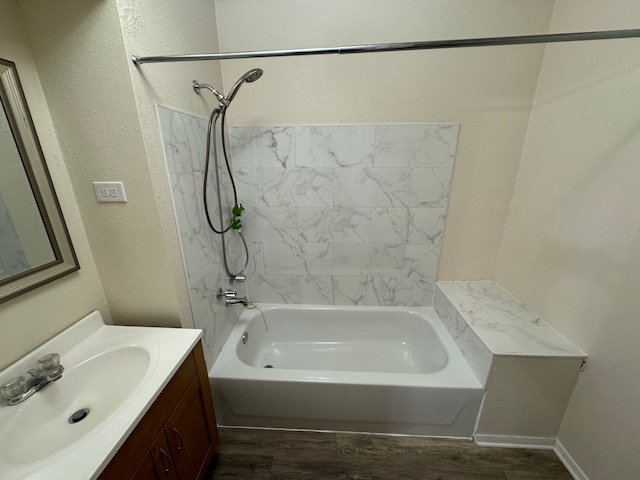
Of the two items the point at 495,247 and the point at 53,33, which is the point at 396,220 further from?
the point at 53,33

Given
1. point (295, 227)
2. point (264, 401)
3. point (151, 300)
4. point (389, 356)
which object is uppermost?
point (295, 227)

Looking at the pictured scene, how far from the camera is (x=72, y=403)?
0.91 m

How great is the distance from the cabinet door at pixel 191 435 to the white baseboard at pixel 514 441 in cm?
145

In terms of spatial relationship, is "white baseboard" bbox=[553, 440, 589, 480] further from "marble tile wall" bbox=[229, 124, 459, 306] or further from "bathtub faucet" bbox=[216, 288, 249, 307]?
"bathtub faucet" bbox=[216, 288, 249, 307]

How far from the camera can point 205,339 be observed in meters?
1.41

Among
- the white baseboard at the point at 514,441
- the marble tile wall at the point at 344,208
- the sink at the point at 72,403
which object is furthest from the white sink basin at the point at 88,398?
the white baseboard at the point at 514,441

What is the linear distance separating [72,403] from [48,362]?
0.18m

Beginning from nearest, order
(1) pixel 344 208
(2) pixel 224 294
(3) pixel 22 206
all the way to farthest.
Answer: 1. (3) pixel 22 206
2. (2) pixel 224 294
3. (1) pixel 344 208

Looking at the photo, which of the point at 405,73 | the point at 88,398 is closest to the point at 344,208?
the point at 405,73

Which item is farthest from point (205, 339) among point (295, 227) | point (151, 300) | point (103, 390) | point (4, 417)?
point (295, 227)

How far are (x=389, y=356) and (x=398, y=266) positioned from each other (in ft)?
2.33

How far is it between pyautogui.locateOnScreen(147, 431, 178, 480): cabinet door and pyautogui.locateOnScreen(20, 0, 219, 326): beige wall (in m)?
0.48

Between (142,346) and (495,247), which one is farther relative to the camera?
(495,247)

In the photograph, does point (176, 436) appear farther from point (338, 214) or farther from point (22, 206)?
point (338, 214)
